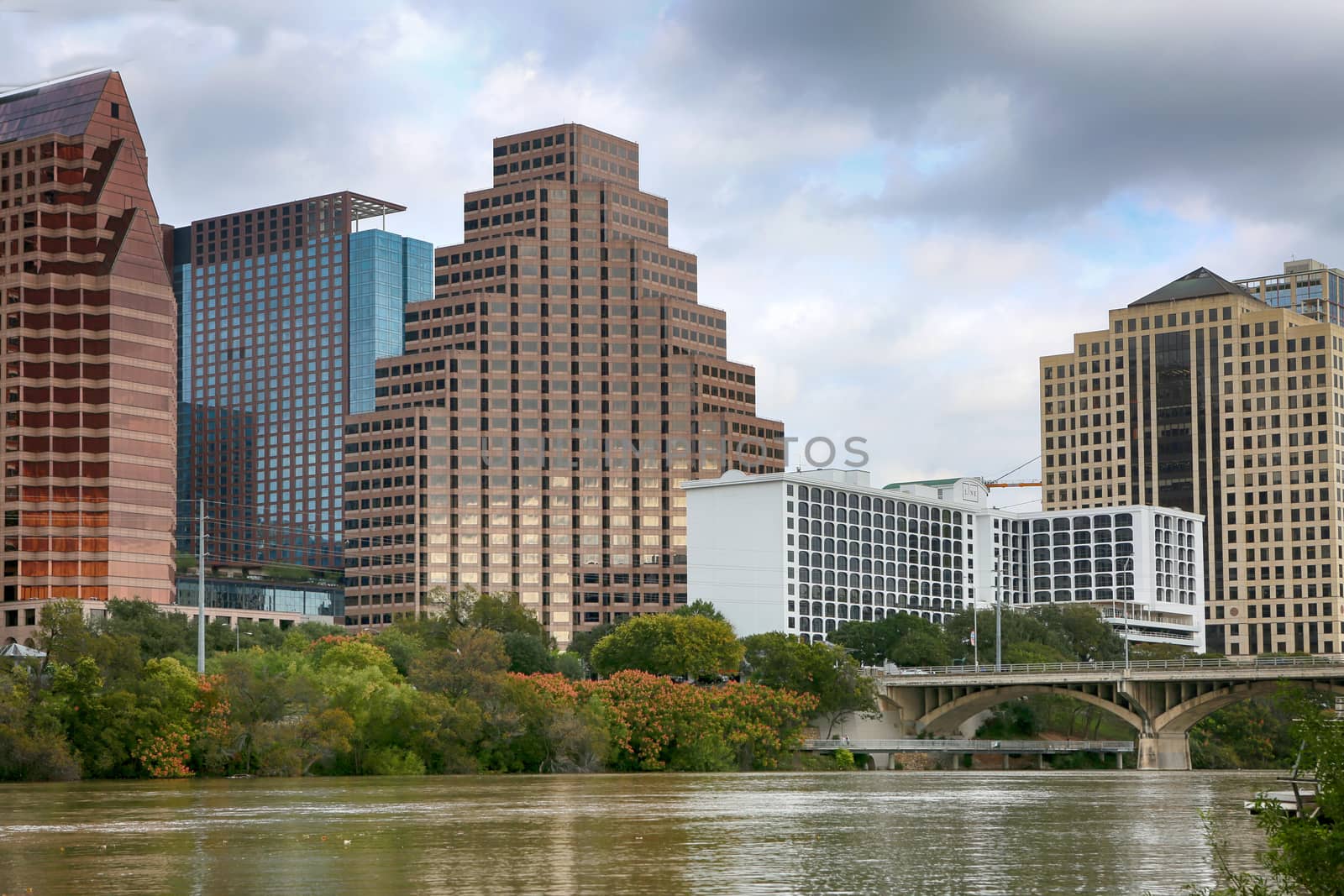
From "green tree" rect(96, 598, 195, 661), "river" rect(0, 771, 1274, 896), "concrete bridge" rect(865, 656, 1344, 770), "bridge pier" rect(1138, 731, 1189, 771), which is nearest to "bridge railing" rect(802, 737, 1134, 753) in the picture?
"concrete bridge" rect(865, 656, 1344, 770)

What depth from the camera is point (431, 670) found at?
456 ft

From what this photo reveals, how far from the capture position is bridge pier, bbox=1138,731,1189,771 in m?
185

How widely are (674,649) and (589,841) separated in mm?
127496

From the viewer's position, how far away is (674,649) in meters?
188

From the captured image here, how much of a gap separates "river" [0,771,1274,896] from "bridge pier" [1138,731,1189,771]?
259ft

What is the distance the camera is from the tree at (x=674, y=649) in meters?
188

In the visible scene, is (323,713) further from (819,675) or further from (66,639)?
(819,675)

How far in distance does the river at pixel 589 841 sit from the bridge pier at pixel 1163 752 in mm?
79018

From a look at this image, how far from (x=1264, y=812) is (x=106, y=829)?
47722 millimetres

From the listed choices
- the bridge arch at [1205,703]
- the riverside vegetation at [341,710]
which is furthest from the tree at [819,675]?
the bridge arch at [1205,703]

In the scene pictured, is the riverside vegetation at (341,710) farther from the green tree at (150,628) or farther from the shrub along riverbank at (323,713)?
the green tree at (150,628)

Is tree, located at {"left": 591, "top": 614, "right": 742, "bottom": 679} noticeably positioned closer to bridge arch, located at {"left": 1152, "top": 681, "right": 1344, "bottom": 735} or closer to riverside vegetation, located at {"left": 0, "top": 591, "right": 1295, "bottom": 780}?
riverside vegetation, located at {"left": 0, "top": 591, "right": 1295, "bottom": 780}

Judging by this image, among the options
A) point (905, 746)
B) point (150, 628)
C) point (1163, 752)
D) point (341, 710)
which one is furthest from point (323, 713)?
point (1163, 752)

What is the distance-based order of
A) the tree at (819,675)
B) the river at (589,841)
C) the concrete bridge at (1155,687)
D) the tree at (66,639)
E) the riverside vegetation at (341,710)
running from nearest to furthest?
the river at (589,841) < the riverside vegetation at (341,710) < the tree at (66,639) < the concrete bridge at (1155,687) < the tree at (819,675)
